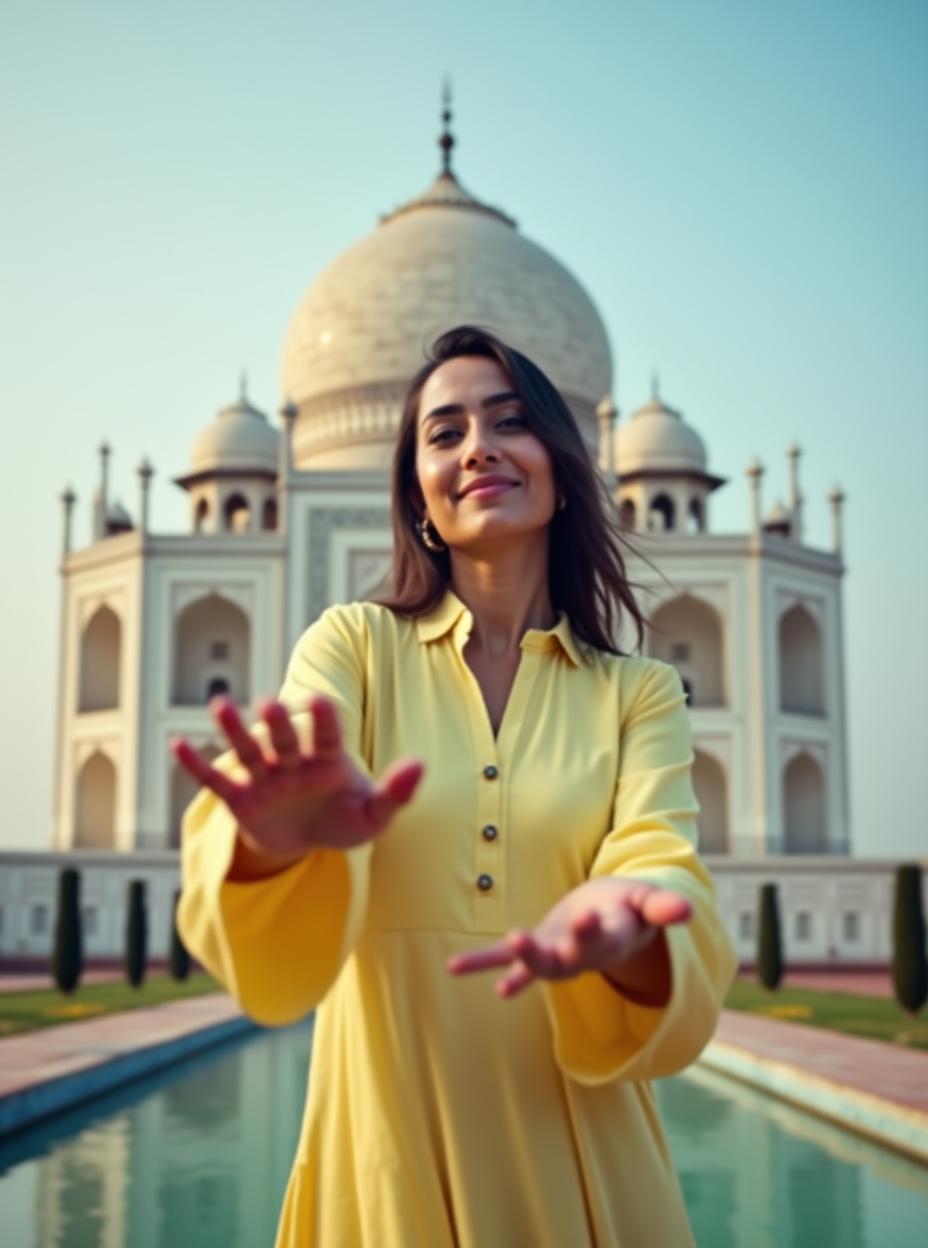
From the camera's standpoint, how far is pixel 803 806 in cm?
1655

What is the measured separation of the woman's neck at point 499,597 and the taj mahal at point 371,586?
1223cm

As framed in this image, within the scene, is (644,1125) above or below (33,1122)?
above

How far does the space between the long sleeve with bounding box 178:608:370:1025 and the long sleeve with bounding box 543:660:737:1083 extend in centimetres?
14

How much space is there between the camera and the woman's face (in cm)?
113

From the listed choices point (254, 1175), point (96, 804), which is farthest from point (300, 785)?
point (96, 804)

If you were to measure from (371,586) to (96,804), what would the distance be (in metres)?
4.52

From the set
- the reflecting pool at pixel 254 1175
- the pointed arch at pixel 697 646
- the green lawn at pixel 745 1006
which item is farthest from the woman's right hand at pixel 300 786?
the pointed arch at pixel 697 646

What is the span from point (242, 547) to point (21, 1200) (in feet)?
40.9

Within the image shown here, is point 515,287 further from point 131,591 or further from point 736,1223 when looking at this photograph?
point 736,1223

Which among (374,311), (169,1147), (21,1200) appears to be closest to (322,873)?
(21,1200)

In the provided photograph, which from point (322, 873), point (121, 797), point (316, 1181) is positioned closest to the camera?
point (322, 873)

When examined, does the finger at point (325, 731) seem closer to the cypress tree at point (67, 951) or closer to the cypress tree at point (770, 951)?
the cypress tree at point (67, 951)

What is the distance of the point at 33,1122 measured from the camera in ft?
13.6

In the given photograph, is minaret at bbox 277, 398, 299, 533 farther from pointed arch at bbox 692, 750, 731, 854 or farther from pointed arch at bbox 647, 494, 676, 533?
pointed arch at bbox 692, 750, 731, 854
